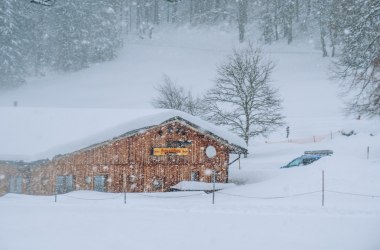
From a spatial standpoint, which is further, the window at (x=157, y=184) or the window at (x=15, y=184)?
the window at (x=157, y=184)

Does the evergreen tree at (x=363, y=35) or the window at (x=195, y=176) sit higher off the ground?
the evergreen tree at (x=363, y=35)

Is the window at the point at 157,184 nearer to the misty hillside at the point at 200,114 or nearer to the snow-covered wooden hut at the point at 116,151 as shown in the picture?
the snow-covered wooden hut at the point at 116,151

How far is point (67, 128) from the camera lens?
24.8m

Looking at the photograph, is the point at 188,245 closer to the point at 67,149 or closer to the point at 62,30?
the point at 67,149

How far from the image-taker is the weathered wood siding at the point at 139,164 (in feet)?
75.6

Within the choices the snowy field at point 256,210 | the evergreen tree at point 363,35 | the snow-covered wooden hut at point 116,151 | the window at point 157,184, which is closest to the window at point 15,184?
the snow-covered wooden hut at point 116,151

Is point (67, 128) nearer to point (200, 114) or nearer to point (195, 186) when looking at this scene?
point (195, 186)

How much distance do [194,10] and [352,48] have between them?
70903mm

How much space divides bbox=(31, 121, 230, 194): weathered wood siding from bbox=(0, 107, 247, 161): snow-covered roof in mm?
611

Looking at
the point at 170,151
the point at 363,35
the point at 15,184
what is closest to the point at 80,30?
the point at 15,184

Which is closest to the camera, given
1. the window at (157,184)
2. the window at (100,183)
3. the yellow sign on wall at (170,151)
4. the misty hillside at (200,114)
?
the misty hillside at (200,114)

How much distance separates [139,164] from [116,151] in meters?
1.63

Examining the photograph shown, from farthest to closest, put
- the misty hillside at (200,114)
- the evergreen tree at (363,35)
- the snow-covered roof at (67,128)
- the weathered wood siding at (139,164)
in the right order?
the weathered wood siding at (139,164), the snow-covered roof at (67,128), the evergreen tree at (363,35), the misty hillside at (200,114)

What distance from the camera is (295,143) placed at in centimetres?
3678
